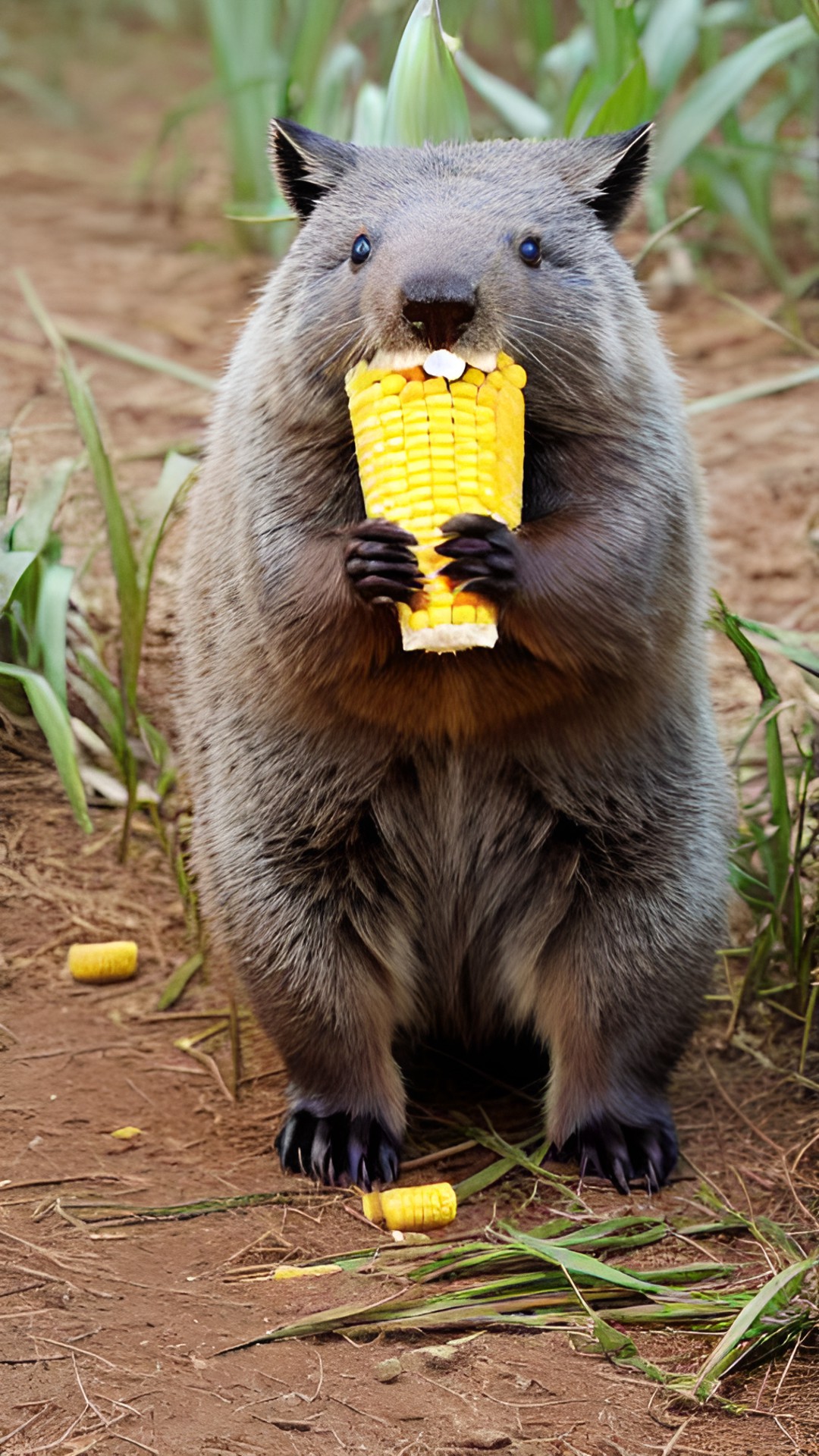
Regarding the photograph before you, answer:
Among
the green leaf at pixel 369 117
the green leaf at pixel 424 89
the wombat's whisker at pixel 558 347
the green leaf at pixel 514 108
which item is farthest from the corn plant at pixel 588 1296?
the green leaf at pixel 514 108

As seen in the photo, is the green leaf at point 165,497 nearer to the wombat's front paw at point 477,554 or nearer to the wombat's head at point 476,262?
the wombat's head at point 476,262

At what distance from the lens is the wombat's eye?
3.74 meters

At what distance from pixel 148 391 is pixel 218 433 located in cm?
301

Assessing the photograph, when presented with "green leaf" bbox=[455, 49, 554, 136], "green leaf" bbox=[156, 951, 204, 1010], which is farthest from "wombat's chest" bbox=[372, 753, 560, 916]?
"green leaf" bbox=[455, 49, 554, 136]

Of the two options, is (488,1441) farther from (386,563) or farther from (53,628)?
(53,628)

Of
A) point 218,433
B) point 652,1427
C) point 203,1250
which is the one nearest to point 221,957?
point 203,1250

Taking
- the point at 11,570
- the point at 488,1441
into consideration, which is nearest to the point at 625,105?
the point at 11,570

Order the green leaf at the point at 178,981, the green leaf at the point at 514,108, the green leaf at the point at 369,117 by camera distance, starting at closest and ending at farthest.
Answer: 1. the green leaf at the point at 178,981
2. the green leaf at the point at 369,117
3. the green leaf at the point at 514,108

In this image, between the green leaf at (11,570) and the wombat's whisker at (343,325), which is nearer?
the wombat's whisker at (343,325)

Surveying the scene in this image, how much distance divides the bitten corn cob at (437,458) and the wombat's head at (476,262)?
0.07 metres

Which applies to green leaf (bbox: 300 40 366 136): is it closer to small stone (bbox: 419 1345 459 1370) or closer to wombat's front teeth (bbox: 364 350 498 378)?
wombat's front teeth (bbox: 364 350 498 378)

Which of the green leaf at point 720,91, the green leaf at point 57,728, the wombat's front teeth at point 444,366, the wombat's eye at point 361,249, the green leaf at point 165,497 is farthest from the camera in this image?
the green leaf at point 720,91

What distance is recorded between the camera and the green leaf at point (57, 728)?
4.27m

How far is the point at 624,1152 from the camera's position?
13.4 ft
